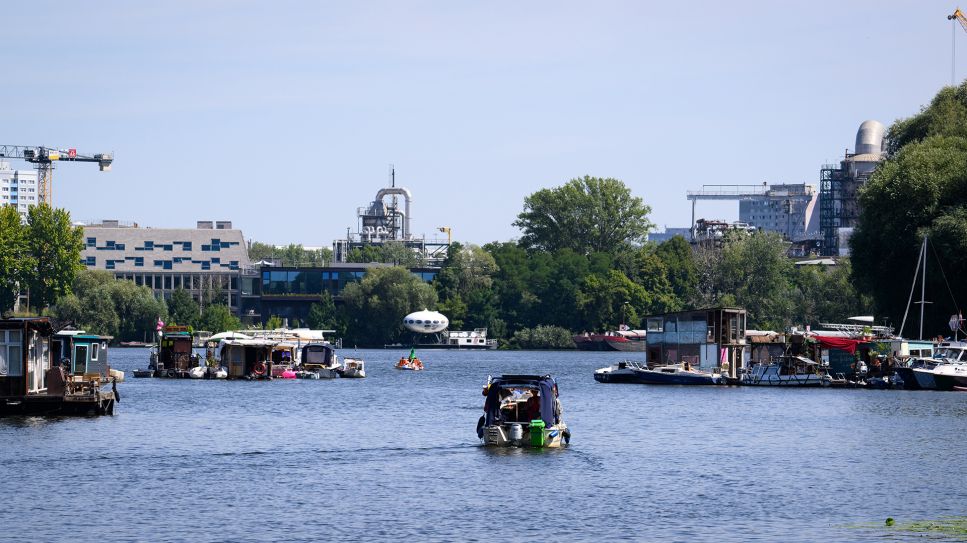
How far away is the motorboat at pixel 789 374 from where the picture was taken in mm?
116875

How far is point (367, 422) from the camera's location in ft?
268

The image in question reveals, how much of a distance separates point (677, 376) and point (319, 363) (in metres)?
34.4

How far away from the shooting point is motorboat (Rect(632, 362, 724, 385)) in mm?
119188

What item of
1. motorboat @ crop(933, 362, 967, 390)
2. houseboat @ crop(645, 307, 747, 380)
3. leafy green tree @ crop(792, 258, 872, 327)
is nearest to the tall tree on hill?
motorboat @ crop(933, 362, 967, 390)

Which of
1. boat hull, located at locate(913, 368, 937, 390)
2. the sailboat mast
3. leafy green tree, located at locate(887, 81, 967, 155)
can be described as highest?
leafy green tree, located at locate(887, 81, 967, 155)

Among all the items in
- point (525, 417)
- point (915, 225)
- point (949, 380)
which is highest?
point (915, 225)

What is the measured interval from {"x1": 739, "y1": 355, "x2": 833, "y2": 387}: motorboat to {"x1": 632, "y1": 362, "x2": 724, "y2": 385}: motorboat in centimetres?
279

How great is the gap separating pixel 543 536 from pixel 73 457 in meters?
24.6

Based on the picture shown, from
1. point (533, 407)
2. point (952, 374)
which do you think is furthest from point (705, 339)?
point (533, 407)

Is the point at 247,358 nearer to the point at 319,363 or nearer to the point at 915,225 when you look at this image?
the point at 319,363

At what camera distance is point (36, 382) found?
250 ft

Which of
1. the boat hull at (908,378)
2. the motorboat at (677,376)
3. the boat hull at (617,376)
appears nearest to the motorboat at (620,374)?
the boat hull at (617,376)

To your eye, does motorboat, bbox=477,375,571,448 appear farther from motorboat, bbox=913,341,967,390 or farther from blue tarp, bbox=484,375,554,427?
motorboat, bbox=913,341,967,390

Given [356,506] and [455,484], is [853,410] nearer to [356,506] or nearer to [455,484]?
[455,484]
